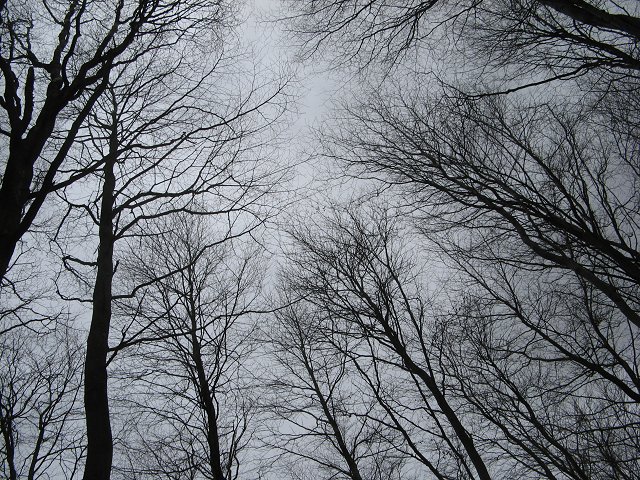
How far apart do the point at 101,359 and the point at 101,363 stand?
0.16ft

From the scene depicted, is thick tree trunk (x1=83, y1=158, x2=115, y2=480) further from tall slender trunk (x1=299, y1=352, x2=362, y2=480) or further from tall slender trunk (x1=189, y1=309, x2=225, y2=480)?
tall slender trunk (x1=299, y1=352, x2=362, y2=480)

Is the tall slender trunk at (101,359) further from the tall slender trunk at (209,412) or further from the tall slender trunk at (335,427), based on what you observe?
the tall slender trunk at (335,427)

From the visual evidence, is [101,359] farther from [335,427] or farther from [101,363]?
[335,427]

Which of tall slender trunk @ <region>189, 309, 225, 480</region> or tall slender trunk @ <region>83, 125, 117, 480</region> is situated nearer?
tall slender trunk @ <region>83, 125, 117, 480</region>

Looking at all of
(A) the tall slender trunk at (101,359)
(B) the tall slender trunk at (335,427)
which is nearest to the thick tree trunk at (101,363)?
(A) the tall slender trunk at (101,359)

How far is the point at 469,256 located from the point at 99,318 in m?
4.67

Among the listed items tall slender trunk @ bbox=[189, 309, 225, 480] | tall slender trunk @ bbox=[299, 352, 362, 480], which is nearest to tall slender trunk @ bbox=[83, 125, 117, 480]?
tall slender trunk @ bbox=[189, 309, 225, 480]

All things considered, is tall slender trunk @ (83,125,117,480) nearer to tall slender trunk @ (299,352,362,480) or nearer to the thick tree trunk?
the thick tree trunk

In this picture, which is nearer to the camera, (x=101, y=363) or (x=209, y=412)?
(x=101, y=363)

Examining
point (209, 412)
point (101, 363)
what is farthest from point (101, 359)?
point (209, 412)

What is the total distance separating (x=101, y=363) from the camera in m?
4.09

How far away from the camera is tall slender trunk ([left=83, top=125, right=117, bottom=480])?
3.48m

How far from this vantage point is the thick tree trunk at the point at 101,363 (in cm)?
347

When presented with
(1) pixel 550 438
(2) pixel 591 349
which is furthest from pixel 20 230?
(1) pixel 550 438
